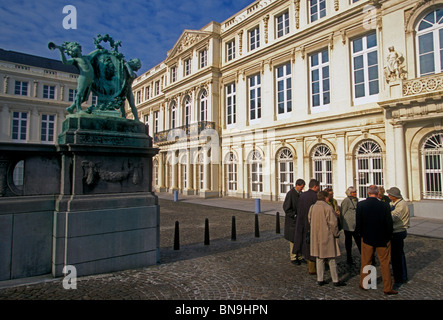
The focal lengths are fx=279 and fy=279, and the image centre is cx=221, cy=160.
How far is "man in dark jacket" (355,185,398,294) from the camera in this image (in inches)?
173

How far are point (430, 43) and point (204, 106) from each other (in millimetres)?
17369

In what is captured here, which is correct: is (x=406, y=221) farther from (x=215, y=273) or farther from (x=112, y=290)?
(x=112, y=290)

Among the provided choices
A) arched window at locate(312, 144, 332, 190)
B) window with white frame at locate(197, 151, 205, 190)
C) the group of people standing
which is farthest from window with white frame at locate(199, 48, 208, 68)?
the group of people standing

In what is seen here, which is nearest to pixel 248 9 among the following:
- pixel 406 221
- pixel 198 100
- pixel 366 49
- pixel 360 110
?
pixel 198 100

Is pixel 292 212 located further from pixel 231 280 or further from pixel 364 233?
pixel 231 280

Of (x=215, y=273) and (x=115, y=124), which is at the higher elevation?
(x=115, y=124)

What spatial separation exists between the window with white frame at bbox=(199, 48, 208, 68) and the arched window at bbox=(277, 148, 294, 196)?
39.5ft

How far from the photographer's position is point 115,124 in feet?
19.0

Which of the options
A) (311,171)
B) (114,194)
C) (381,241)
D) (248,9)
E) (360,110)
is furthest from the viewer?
(248,9)

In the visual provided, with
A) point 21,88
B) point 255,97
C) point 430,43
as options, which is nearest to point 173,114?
point 255,97

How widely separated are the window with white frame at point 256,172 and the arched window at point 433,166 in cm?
1056

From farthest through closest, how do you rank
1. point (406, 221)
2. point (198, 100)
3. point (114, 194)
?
point (198, 100), point (114, 194), point (406, 221)

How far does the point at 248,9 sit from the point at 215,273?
22.8 meters

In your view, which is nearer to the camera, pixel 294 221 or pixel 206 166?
pixel 294 221
